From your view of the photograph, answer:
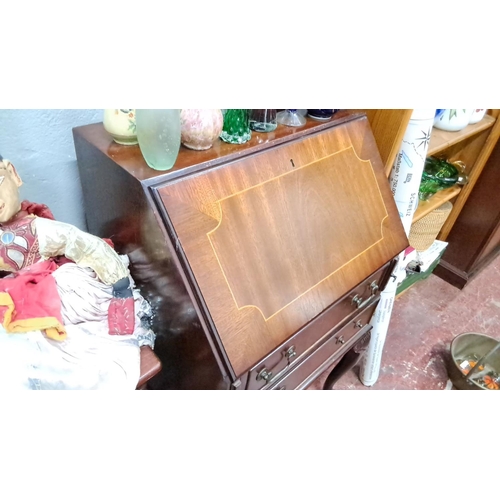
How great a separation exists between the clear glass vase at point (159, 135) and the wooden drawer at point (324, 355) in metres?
0.51

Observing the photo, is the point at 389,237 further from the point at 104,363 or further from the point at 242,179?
the point at 104,363

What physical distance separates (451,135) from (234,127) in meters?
1.09

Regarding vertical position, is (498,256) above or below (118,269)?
below

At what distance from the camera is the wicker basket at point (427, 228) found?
5.59ft

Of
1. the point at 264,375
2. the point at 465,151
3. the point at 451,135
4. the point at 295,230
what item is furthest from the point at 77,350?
the point at 465,151

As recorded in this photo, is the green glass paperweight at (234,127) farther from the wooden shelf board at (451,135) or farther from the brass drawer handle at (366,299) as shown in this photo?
the wooden shelf board at (451,135)

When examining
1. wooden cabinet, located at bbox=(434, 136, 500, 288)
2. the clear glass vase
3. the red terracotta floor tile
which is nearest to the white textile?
A: the clear glass vase

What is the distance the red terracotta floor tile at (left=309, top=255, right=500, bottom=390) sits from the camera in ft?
5.30

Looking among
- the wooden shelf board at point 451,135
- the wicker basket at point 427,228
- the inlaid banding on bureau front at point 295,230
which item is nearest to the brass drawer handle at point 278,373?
the inlaid banding on bureau front at point 295,230

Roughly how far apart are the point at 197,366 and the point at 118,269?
0.79 feet

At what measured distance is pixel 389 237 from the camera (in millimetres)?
1003

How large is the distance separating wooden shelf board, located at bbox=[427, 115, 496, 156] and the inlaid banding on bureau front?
1.92 feet

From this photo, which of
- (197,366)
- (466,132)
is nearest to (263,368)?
(197,366)
